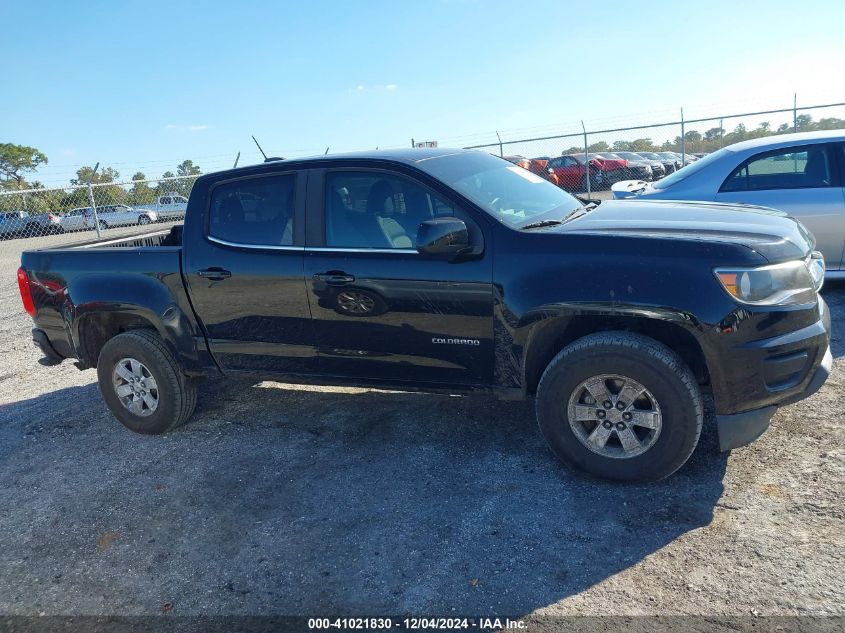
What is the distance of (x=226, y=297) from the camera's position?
4.41 metres

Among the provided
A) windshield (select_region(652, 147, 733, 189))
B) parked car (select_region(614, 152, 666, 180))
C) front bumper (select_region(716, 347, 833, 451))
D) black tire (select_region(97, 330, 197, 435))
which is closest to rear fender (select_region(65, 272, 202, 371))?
black tire (select_region(97, 330, 197, 435))

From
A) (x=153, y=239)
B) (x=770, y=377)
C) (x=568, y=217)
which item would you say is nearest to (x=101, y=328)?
(x=153, y=239)

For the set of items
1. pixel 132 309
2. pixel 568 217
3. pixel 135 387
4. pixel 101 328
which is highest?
pixel 568 217

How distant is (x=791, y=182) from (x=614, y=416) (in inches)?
Answer: 174

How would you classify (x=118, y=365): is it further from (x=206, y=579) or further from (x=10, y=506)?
(x=206, y=579)

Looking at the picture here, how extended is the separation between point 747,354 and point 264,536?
261cm

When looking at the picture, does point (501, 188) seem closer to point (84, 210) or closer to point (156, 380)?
point (156, 380)

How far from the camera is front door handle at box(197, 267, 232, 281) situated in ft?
14.4

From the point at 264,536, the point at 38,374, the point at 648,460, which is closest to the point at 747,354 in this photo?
the point at 648,460

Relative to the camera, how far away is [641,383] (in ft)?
11.1

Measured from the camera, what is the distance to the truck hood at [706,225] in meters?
3.35

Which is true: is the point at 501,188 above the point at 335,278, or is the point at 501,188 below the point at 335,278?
above

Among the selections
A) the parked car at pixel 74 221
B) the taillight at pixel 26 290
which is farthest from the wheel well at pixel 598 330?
the parked car at pixel 74 221

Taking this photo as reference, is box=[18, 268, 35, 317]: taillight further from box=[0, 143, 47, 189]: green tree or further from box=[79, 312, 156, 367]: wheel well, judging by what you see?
box=[0, 143, 47, 189]: green tree
